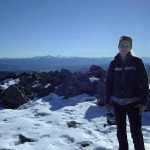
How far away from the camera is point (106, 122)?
10844mm

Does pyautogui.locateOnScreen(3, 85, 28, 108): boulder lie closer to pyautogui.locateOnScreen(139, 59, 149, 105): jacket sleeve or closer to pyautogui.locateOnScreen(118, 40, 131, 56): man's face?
pyautogui.locateOnScreen(118, 40, 131, 56): man's face

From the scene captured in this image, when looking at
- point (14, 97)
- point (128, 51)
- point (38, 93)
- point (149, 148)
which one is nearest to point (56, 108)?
point (14, 97)

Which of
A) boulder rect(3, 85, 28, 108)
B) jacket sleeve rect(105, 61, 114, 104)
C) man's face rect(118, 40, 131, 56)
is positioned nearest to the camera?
man's face rect(118, 40, 131, 56)

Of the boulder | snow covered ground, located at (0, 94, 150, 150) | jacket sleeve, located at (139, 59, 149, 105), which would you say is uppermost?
jacket sleeve, located at (139, 59, 149, 105)

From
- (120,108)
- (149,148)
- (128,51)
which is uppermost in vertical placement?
(128,51)

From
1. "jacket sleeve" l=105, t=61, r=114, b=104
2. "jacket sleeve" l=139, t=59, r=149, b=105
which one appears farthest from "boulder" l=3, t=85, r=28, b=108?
"jacket sleeve" l=139, t=59, r=149, b=105

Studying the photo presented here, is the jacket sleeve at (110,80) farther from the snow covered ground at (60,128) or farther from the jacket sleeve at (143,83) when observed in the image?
the snow covered ground at (60,128)

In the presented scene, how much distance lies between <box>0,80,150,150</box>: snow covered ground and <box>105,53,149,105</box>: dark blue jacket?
2.00 metres

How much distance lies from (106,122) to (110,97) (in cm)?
378

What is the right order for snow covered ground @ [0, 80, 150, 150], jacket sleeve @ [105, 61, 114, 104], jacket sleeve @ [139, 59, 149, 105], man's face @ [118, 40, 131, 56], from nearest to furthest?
jacket sleeve @ [139, 59, 149, 105], man's face @ [118, 40, 131, 56], jacket sleeve @ [105, 61, 114, 104], snow covered ground @ [0, 80, 150, 150]

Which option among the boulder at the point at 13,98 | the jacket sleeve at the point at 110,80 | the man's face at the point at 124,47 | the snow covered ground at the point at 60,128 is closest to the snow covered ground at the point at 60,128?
the snow covered ground at the point at 60,128

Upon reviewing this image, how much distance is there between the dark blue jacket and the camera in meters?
6.55

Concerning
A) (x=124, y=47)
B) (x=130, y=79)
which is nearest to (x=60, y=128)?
(x=130, y=79)

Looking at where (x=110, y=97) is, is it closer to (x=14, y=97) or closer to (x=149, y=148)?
(x=149, y=148)
